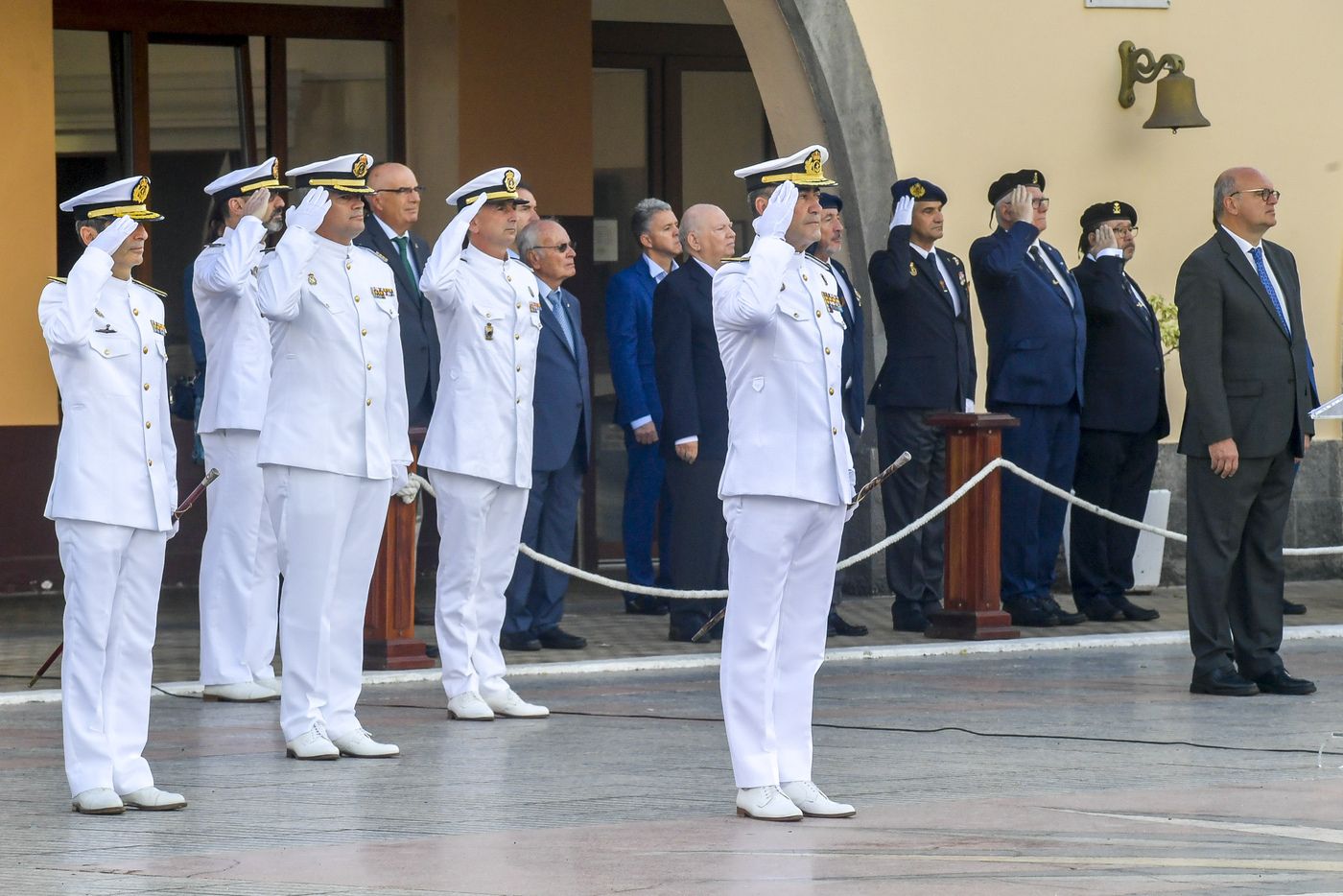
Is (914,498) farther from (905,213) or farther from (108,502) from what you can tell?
(108,502)

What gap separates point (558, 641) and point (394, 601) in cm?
100

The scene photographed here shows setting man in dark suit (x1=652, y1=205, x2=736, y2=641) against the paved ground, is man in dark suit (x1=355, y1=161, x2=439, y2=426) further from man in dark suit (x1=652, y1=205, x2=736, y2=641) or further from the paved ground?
the paved ground

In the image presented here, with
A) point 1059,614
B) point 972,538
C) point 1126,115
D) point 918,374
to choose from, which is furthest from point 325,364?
point 1126,115

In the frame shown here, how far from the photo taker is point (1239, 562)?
29.7 feet

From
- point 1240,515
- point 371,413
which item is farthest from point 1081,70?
point 371,413

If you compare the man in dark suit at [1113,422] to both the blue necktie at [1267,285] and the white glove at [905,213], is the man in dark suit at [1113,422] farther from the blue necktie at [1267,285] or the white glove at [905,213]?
the blue necktie at [1267,285]

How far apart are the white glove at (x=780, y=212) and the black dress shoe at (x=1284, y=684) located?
348 cm

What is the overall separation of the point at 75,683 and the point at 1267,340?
188 inches

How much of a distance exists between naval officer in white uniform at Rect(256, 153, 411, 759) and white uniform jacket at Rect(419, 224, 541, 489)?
2.37 ft

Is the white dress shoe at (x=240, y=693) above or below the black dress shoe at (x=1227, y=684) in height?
below

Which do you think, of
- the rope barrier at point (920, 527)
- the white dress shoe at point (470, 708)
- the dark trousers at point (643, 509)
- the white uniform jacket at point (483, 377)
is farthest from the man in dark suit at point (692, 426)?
the white dress shoe at point (470, 708)

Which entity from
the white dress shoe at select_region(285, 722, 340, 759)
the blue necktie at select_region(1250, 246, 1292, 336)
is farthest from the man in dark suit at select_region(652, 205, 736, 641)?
the white dress shoe at select_region(285, 722, 340, 759)

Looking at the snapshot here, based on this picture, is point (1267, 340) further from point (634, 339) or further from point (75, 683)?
point (75, 683)

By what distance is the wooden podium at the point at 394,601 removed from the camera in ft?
31.7
